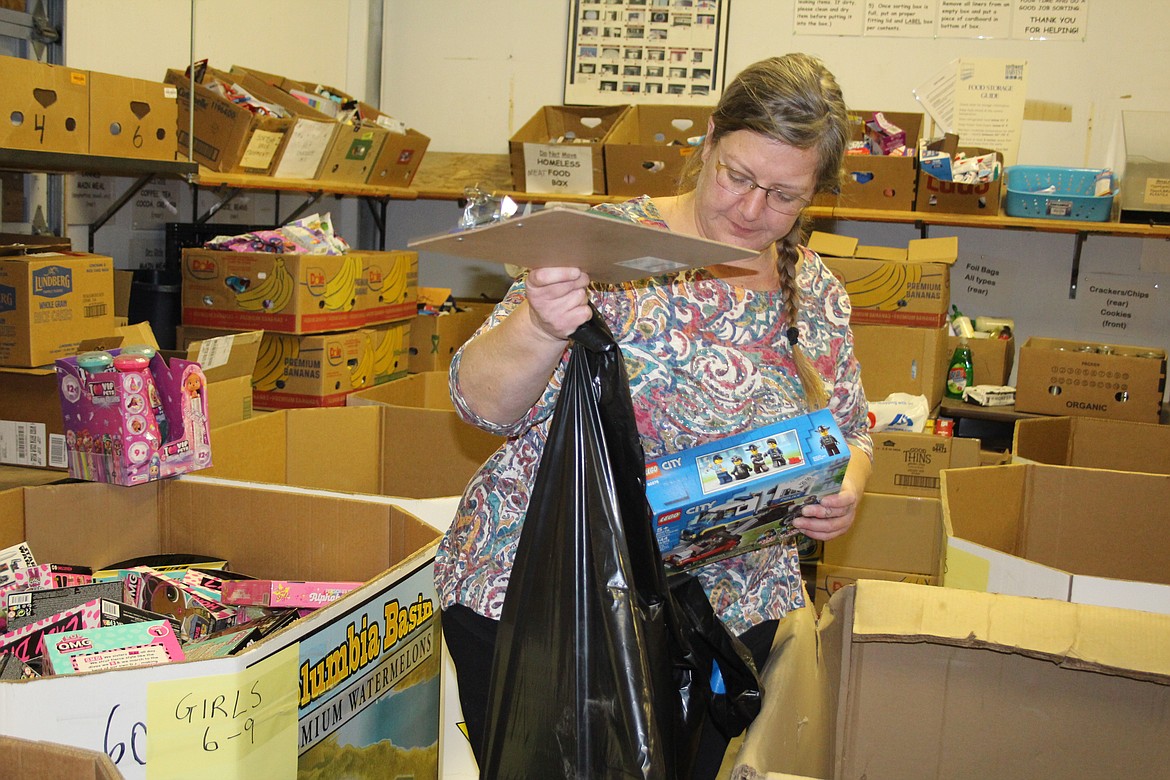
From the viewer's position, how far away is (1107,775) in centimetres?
108

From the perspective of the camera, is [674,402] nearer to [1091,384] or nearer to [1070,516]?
[1070,516]

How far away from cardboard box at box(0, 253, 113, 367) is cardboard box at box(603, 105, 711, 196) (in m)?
2.12

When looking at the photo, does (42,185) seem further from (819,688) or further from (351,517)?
(819,688)

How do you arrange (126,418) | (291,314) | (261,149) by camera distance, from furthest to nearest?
(261,149)
(291,314)
(126,418)

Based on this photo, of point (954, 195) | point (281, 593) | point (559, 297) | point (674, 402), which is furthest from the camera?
point (954, 195)

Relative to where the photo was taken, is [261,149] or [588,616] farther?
[261,149]

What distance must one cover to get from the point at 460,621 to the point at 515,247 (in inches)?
20.4

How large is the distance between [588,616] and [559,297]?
311 millimetres

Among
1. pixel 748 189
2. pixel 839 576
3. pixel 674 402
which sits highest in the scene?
pixel 748 189

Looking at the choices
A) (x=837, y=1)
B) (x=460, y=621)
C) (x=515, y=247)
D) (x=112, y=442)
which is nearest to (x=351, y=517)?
(x=112, y=442)

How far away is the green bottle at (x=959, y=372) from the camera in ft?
12.7

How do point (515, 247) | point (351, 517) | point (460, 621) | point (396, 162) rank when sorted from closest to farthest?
point (515, 247) → point (460, 621) → point (351, 517) → point (396, 162)

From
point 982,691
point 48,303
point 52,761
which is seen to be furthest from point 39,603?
point 982,691

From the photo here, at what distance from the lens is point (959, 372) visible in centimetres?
388
